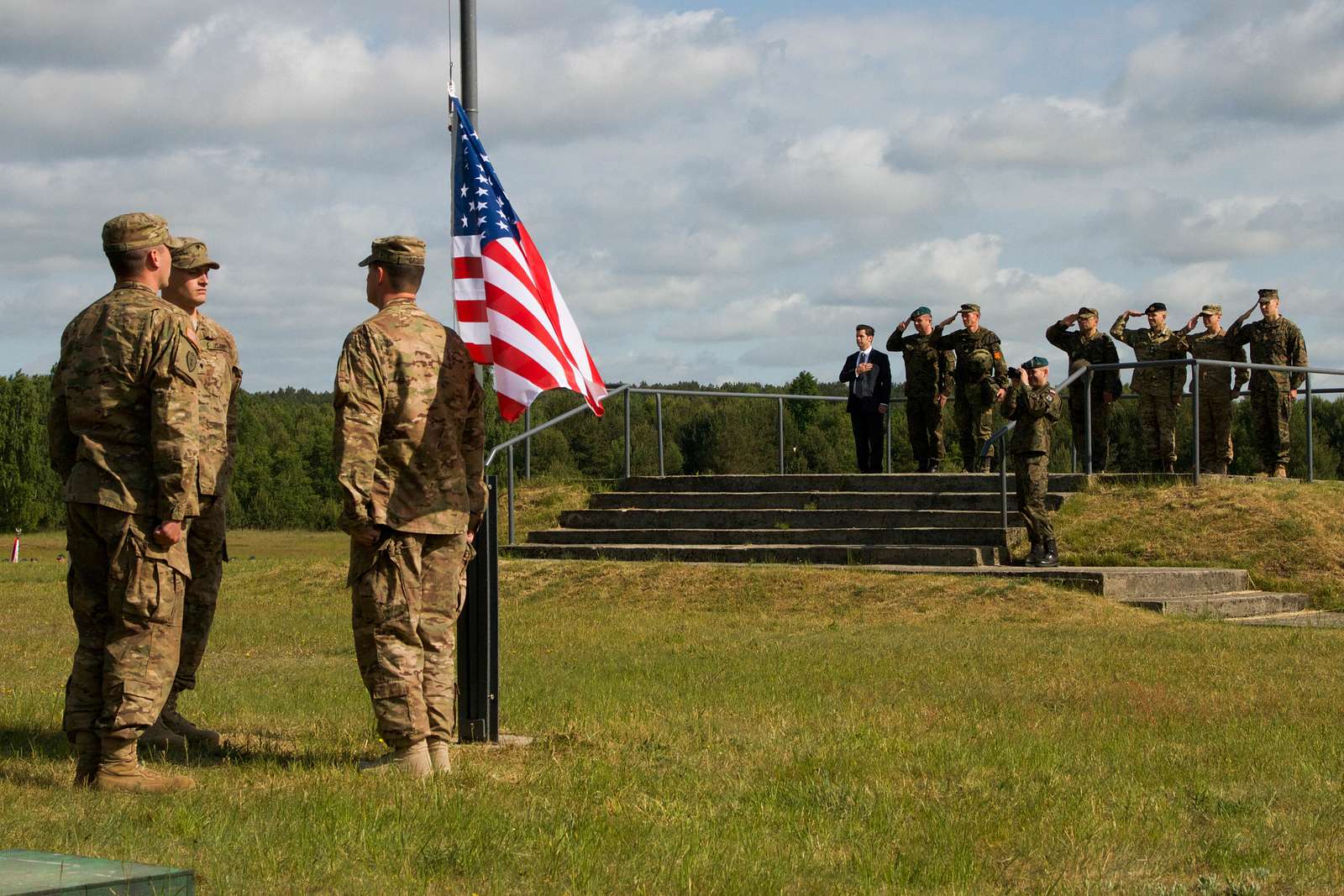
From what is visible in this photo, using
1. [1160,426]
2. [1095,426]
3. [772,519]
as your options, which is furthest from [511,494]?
[1160,426]

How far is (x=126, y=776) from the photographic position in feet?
20.8

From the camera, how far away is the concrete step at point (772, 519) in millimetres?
18828

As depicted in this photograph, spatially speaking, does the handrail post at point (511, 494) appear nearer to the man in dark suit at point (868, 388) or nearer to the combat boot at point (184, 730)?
the man in dark suit at point (868, 388)

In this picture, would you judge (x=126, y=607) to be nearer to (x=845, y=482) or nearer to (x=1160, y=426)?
(x=845, y=482)

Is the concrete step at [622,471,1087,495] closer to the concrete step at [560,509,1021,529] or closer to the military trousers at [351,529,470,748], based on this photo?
the concrete step at [560,509,1021,529]

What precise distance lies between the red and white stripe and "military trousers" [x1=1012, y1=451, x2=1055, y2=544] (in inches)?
378

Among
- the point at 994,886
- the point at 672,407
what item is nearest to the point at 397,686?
the point at 994,886

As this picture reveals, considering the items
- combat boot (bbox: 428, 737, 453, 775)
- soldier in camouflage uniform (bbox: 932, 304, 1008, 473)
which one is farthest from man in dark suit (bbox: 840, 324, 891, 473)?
combat boot (bbox: 428, 737, 453, 775)

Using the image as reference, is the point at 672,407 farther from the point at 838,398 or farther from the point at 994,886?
the point at 994,886

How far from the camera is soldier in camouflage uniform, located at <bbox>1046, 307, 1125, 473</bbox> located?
20359 millimetres

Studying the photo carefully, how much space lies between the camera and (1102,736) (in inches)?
316

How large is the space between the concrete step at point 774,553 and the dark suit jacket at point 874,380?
3462 mm

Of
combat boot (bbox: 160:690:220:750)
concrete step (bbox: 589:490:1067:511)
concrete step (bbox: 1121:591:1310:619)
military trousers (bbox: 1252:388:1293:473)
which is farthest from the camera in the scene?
military trousers (bbox: 1252:388:1293:473)

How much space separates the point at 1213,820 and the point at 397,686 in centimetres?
328
